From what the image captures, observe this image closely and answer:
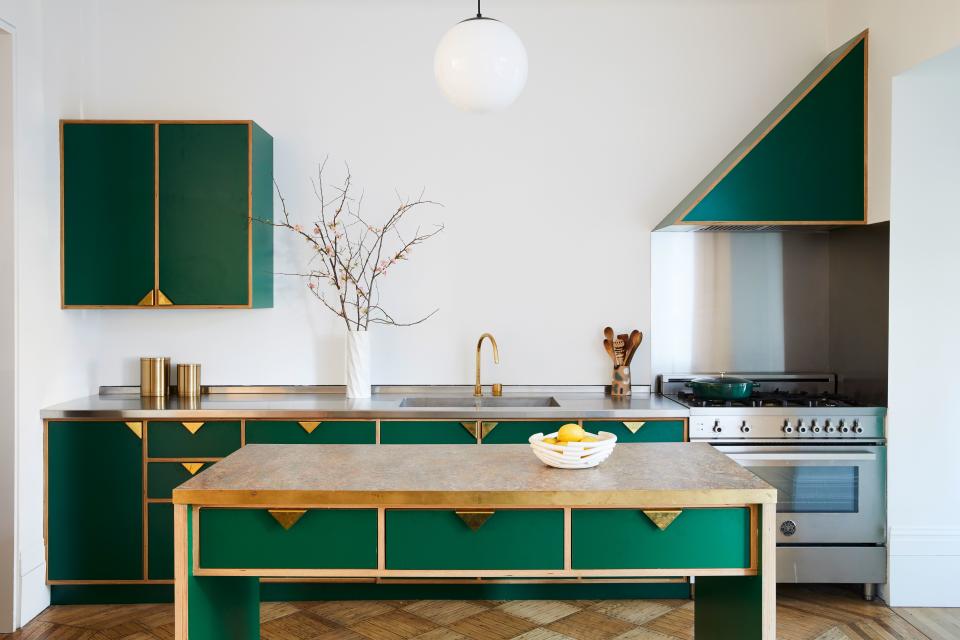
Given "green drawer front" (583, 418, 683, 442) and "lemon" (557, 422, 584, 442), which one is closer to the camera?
"lemon" (557, 422, 584, 442)

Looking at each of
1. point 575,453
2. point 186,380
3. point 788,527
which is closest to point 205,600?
point 575,453

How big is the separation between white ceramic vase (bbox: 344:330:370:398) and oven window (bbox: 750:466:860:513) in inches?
77.6

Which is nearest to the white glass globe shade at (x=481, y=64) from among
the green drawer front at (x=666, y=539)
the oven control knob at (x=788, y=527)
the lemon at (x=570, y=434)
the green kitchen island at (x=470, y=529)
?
the lemon at (x=570, y=434)

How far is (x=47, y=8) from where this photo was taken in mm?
3781

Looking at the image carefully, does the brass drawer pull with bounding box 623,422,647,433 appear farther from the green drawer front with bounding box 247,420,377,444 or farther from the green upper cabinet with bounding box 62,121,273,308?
the green upper cabinet with bounding box 62,121,273,308

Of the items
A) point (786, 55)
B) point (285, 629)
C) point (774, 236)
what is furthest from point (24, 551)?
point (786, 55)

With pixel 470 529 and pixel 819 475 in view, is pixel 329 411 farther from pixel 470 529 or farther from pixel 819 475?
pixel 819 475

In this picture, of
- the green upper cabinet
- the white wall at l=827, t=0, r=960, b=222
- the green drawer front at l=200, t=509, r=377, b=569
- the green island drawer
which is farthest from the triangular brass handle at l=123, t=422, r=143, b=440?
the white wall at l=827, t=0, r=960, b=222

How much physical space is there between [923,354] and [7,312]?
13.7 feet

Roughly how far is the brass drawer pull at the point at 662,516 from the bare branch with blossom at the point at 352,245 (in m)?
2.38

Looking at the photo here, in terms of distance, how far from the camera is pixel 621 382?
4258 millimetres

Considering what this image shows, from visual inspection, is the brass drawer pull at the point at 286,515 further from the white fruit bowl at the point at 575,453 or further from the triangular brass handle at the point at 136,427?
the triangular brass handle at the point at 136,427

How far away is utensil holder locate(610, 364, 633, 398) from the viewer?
4250 mm

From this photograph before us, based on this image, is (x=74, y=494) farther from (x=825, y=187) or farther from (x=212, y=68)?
(x=825, y=187)
